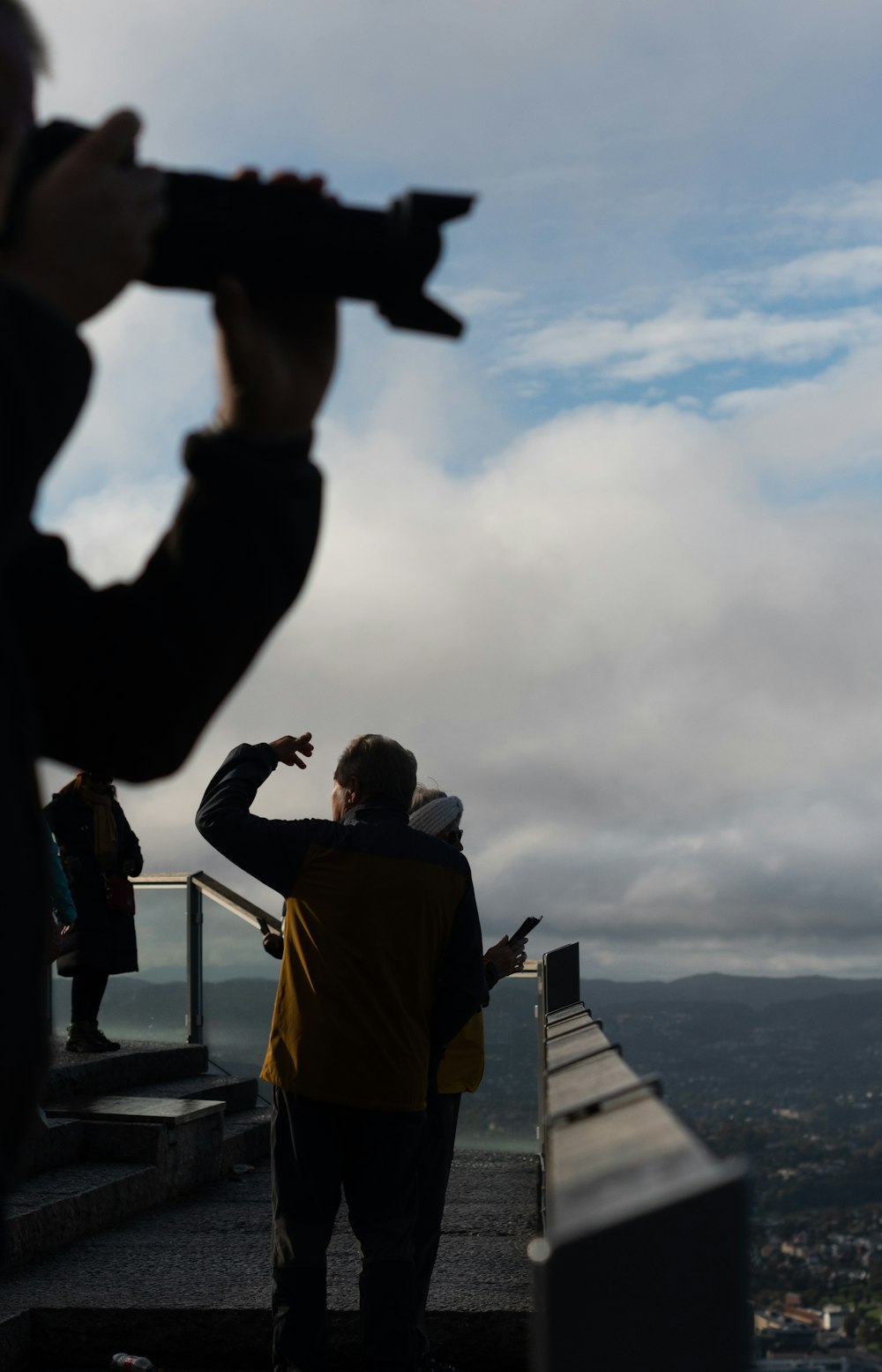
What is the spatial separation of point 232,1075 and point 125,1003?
104cm

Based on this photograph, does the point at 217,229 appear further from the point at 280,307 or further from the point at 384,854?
the point at 384,854

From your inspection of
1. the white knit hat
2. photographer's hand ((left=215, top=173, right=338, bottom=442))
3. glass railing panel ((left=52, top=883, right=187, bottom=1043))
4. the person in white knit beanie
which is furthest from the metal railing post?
photographer's hand ((left=215, top=173, right=338, bottom=442))

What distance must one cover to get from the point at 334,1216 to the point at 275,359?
3.95 metres

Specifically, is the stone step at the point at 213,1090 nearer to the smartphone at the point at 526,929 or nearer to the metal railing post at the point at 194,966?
the metal railing post at the point at 194,966

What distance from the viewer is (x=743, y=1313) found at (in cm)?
101

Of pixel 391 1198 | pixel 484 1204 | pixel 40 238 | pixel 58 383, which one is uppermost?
pixel 40 238

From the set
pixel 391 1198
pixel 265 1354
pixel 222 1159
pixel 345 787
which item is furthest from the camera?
pixel 222 1159

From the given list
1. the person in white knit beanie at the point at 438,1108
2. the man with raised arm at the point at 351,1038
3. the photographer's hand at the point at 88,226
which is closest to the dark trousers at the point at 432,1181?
the person in white knit beanie at the point at 438,1108

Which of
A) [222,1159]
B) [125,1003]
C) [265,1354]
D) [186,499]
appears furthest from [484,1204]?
[186,499]

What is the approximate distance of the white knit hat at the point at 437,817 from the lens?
5.90 metres

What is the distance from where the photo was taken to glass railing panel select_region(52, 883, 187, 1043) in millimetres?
10266

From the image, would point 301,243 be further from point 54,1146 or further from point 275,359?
point 54,1146

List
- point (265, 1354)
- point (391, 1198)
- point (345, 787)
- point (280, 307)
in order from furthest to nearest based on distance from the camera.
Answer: point (265, 1354)
point (345, 787)
point (391, 1198)
point (280, 307)

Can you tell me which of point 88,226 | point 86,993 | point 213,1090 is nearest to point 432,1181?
point 86,993
